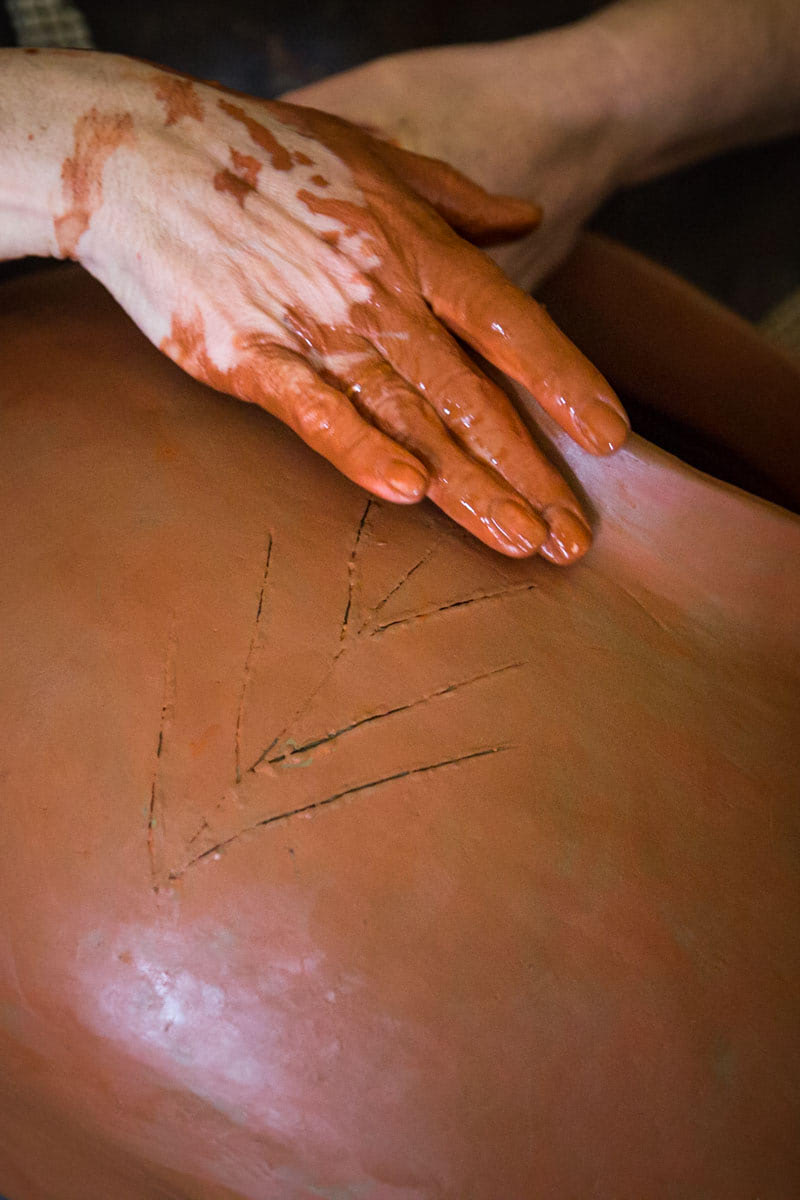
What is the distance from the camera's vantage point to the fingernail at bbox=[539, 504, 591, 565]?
644 mm

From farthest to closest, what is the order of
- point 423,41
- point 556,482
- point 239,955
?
1. point 423,41
2. point 556,482
3. point 239,955

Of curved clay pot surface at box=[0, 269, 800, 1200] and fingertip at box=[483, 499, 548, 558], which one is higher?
fingertip at box=[483, 499, 548, 558]

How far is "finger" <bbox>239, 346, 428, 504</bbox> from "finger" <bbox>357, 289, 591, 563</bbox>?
0.06 metres

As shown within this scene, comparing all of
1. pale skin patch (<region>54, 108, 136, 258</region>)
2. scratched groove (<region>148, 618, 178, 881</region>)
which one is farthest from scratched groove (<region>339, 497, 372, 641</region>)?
pale skin patch (<region>54, 108, 136, 258</region>)

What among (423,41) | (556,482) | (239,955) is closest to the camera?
(239,955)

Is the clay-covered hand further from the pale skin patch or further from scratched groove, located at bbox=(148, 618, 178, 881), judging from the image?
scratched groove, located at bbox=(148, 618, 178, 881)

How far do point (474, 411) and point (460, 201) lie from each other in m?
0.28

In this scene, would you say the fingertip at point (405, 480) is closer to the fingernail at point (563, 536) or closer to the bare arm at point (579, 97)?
the fingernail at point (563, 536)

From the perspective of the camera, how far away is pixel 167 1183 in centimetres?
55

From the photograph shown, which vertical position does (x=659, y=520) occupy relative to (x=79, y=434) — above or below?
above

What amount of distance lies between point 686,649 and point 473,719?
178mm

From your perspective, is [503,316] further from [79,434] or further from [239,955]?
[239,955]

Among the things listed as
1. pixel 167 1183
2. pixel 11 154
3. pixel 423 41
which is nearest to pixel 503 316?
pixel 11 154

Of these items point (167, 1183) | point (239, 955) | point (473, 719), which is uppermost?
point (473, 719)
